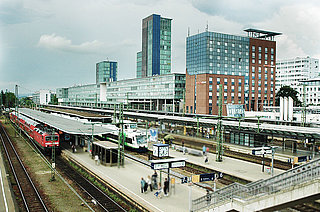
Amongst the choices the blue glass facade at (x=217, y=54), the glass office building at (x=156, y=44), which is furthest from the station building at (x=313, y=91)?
the glass office building at (x=156, y=44)

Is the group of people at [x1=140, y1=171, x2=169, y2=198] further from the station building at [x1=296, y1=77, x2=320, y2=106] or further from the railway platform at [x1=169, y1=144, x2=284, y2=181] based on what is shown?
the station building at [x1=296, y1=77, x2=320, y2=106]

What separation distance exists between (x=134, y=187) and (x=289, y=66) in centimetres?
17114

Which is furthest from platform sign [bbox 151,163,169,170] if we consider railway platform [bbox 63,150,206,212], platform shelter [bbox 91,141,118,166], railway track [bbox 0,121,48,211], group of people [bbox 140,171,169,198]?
platform shelter [bbox 91,141,118,166]

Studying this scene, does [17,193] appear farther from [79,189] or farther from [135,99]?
[135,99]

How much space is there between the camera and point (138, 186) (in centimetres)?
2269

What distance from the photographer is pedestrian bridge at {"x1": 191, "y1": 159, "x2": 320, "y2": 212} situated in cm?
1286

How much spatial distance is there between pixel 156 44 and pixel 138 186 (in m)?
133

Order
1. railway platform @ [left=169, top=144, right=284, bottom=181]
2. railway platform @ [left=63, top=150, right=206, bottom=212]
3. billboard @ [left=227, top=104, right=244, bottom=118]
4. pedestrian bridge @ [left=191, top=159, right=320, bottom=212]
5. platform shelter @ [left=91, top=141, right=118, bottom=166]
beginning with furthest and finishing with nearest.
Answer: billboard @ [left=227, top=104, right=244, bottom=118]
platform shelter @ [left=91, top=141, right=118, bottom=166]
railway platform @ [left=169, top=144, right=284, bottom=181]
railway platform @ [left=63, top=150, right=206, bottom=212]
pedestrian bridge @ [left=191, top=159, right=320, bottom=212]

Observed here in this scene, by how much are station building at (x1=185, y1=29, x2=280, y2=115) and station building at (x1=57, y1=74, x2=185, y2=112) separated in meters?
5.30

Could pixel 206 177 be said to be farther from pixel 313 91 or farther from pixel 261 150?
pixel 313 91

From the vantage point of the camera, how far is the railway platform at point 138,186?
1866 cm

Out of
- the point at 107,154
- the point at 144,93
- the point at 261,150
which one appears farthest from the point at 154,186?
the point at 144,93

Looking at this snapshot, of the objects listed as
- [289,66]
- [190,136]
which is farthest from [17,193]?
[289,66]

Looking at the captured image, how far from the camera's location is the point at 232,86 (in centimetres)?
8188
